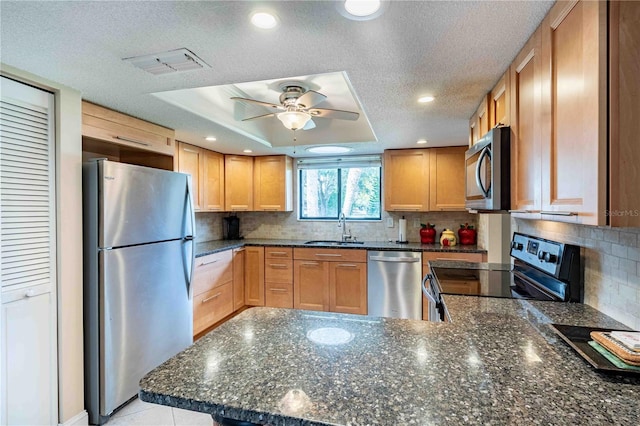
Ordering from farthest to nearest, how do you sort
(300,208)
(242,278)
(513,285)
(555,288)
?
(300,208) < (242,278) < (513,285) < (555,288)

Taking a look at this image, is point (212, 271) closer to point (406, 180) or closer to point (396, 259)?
point (396, 259)

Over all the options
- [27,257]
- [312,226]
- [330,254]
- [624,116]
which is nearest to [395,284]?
[330,254]

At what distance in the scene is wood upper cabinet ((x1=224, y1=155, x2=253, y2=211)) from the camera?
4176 millimetres

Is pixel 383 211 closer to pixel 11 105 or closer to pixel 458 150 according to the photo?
pixel 458 150

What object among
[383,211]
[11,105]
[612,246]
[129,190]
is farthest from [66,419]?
[383,211]

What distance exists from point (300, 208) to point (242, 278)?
1.27 m

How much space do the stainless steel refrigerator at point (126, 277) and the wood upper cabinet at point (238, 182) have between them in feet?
5.24

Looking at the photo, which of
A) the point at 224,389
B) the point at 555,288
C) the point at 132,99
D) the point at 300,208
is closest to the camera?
the point at 224,389

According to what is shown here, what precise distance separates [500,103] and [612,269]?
3.18 ft

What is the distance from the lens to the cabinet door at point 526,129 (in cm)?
123

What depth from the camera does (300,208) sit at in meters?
4.59

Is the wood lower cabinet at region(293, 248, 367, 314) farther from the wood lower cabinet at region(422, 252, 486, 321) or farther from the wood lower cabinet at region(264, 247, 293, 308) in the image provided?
the wood lower cabinet at region(422, 252, 486, 321)

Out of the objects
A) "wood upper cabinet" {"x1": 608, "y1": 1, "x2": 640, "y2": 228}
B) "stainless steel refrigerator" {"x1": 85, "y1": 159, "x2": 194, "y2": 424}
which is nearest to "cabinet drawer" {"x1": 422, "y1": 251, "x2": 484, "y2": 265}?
"stainless steel refrigerator" {"x1": 85, "y1": 159, "x2": 194, "y2": 424}

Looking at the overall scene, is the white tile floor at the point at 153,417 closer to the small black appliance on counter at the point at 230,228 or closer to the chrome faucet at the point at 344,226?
the small black appliance on counter at the point at 230,228
